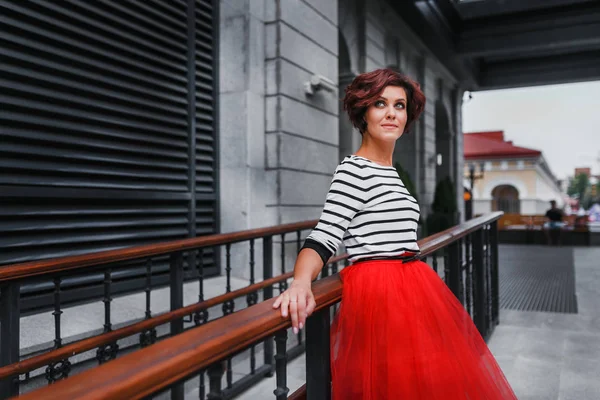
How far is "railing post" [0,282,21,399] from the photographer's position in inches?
80.3

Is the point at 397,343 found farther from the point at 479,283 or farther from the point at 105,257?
the point at 479,283

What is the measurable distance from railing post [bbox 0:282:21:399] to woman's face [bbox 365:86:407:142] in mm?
1656

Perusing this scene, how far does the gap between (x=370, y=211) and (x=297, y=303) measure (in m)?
0.43

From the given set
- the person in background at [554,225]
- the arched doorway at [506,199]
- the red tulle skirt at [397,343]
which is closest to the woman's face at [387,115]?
the red tulle skirt at [397,343]

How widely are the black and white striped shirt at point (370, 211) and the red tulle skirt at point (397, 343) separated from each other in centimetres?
5

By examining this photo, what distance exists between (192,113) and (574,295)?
16.6 ft

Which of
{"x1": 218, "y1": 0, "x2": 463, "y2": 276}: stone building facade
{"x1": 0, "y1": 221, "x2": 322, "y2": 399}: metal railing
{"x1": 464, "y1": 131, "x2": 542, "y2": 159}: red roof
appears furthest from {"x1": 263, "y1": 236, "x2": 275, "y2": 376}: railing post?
{"x1": 464, "y1": 131, "x2": 542, "y2": 159}: red roof

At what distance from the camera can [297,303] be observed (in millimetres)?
1186

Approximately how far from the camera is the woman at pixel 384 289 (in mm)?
1383

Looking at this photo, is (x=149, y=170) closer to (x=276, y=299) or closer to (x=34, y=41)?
(x=34, y=41)

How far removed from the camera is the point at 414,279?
150 centimetres

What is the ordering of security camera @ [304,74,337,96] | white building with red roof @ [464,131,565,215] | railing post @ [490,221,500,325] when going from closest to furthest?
1. railing post @ [490,221,500,325]
2. security camera @ [304,74,337,96]
3. white building with red roof @ [464,131,565,215]

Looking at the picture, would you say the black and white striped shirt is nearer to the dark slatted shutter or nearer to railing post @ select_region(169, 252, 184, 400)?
railing post @ select_region(169, 252, 184, 400)

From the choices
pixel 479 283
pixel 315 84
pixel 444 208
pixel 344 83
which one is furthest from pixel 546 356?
pixel 444 208
